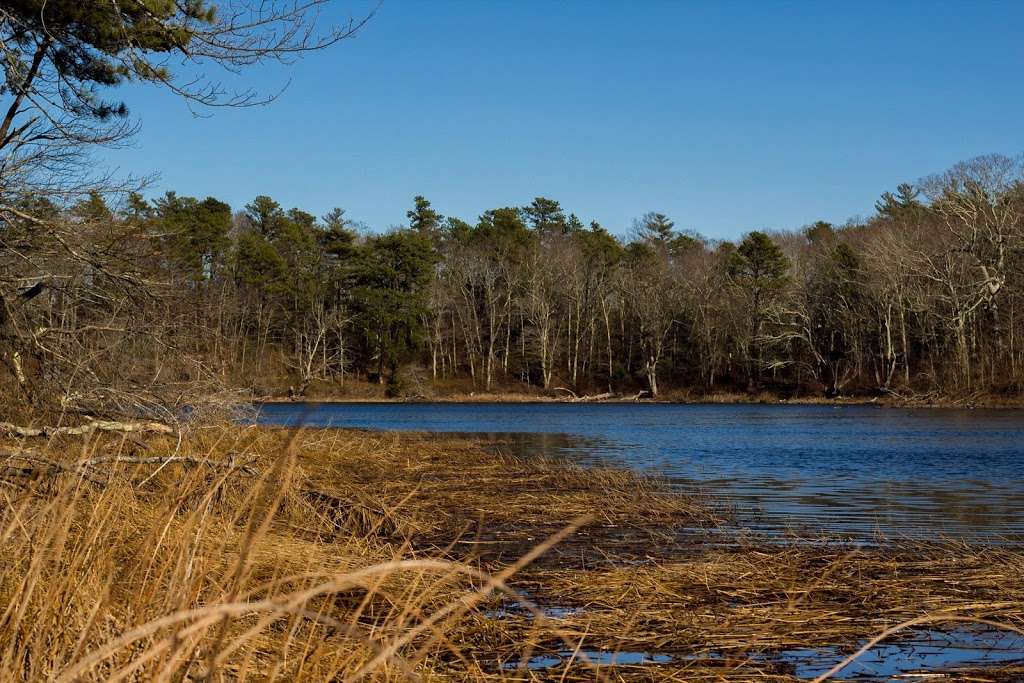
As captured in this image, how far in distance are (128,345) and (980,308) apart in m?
47.0

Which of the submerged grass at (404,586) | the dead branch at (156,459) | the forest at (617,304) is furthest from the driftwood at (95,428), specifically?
the forest at (617,304)

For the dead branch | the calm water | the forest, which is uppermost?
the forest

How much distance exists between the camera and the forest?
4859 cm

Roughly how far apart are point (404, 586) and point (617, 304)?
214 feet

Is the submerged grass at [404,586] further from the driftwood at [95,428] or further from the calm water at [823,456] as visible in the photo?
the calm water at [823,456]

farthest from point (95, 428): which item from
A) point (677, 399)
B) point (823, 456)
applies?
point (677, 399)

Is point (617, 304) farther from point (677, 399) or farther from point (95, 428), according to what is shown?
point (95, 428)

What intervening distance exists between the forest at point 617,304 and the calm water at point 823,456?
9.80 m

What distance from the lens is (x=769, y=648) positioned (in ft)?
18.1

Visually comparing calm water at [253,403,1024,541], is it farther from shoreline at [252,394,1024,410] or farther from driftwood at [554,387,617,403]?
driftwood at [554,387,617,403]

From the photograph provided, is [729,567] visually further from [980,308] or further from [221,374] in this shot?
[980,308]

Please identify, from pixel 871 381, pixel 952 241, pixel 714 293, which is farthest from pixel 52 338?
pixel 714 293

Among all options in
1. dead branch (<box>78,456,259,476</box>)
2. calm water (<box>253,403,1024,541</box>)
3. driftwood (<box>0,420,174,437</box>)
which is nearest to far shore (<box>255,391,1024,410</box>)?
calm water (<box>253,403,1024,541</box>)

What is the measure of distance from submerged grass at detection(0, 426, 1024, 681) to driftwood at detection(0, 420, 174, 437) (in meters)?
0.24
